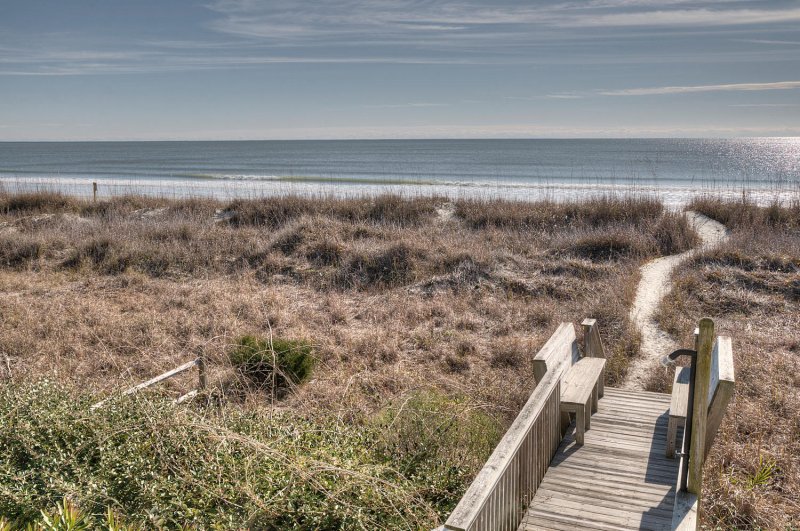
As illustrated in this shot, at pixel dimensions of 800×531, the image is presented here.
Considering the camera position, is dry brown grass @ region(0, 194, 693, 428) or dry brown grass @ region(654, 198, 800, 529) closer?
dry brown grass @ region(654, 198, 800, 529)

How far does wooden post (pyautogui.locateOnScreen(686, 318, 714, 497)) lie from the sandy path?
4012 mm

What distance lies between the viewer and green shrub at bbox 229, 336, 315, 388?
26.8ft

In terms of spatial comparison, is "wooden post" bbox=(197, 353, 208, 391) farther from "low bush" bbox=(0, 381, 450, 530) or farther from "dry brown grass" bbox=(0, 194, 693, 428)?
"low bush" bbox=(0, 381, 450, 530)

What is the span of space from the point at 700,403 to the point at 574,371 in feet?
7.47

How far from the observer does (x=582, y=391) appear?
5.61m

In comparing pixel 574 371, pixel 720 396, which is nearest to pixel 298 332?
pixel 574 371

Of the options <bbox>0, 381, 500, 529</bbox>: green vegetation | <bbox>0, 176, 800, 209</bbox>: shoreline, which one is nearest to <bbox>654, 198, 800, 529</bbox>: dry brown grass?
<bbox>0, 381, 500, 529</bbox>: green vegetation

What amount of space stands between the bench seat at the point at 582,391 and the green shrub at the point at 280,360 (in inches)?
136

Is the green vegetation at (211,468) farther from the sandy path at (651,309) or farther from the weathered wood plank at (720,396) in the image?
the sandy path at (651,309)

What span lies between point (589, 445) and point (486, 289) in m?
7.21

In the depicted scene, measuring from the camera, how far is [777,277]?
1222cm

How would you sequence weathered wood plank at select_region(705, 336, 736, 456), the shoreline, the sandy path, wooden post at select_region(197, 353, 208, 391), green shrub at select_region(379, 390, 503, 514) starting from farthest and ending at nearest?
the shoreline, the sandy path, wooden post at select_region(197, 353, 208, 391), weathered wood plank at select_region(705, 336, 736, 456), green shrub at select_region(379, 390, 503, 514)

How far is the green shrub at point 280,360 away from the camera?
8.16m

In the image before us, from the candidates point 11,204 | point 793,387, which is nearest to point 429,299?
point 793,387
